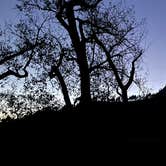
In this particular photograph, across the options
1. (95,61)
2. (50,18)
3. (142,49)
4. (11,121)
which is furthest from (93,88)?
(11,121)

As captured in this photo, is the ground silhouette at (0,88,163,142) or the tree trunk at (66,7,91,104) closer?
the ground silhouette at (0,88,163,142)

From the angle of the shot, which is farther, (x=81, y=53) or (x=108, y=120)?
(x=81, y=53)

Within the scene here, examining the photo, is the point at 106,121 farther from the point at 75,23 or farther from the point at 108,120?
the point at 75,23

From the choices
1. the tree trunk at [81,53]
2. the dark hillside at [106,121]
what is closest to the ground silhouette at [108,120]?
the dark hillside at [106,121]

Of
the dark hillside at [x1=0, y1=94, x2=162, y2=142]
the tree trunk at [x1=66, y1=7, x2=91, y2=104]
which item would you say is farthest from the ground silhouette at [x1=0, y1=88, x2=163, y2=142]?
the tree trunk at [x1=66, y1=7, x2=91, y2=104]

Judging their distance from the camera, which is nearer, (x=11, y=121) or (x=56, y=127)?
(x=56, y=127)

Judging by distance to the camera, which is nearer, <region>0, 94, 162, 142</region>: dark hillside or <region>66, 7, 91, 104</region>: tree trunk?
<region>0, 94, 162, 142</region>: dark hillside

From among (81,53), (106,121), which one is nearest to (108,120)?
(106,121)

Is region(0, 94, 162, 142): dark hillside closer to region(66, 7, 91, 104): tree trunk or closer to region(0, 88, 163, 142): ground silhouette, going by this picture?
region(0, 88, 163, 142): ground silhouette

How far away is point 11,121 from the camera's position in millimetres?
14172

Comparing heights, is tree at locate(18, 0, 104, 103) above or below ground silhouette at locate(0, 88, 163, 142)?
above

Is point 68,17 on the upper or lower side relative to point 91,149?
upper

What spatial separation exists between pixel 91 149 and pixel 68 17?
690 inches

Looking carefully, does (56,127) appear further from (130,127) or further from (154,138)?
(154,138)
